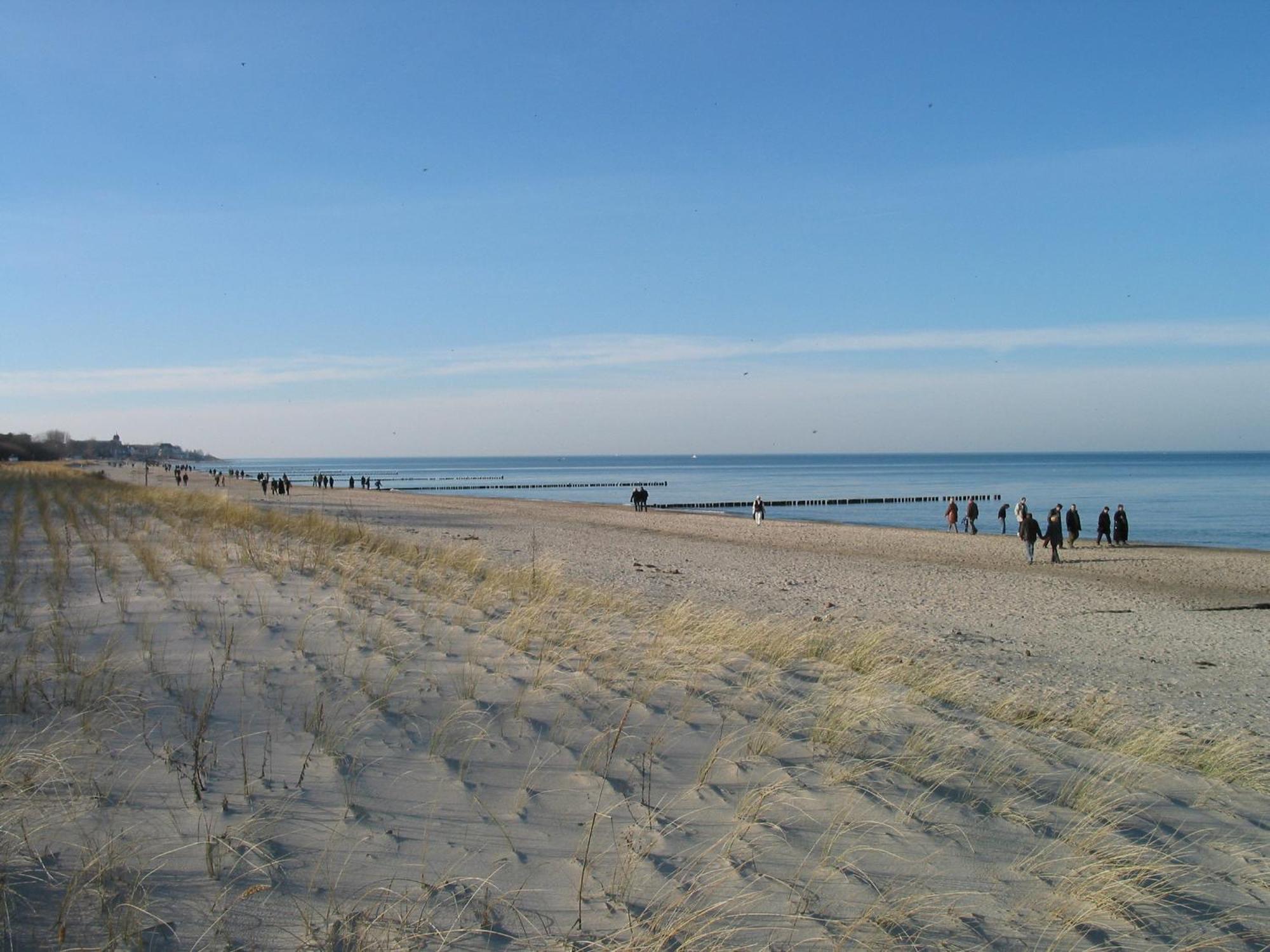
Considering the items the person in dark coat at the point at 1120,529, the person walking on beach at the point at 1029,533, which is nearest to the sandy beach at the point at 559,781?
the person walking on beach at the point at 1029,533

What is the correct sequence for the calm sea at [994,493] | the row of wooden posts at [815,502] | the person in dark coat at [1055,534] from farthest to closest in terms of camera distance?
the row of wooden posts at [815,502], the calm sea at [994,493], the person in dark coat at [1055,534]

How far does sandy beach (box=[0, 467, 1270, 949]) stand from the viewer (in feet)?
11.2

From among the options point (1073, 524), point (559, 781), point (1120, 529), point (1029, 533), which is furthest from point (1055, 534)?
point (559, 781)

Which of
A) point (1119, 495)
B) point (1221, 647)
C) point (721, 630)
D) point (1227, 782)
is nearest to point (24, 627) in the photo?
point (721, 630)

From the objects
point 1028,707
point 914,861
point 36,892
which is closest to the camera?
point 36,892

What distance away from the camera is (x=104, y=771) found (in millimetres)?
4137

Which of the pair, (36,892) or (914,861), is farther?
(914,861)

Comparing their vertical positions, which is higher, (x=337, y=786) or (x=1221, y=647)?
(x=337, y=786)

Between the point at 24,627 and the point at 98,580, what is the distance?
7.21ft

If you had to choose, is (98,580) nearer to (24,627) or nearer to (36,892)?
(24,627)

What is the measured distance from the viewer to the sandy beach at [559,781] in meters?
3.41

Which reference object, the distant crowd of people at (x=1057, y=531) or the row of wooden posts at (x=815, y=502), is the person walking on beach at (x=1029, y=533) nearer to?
the distant crowd of people at (x=1057, y=531)

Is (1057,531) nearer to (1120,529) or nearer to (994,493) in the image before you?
(1120,529)

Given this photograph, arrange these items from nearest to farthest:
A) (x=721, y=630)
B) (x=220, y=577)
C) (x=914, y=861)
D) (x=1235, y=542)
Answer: (x=914, y=861), (x=721, y=630), (x=220, y=577), (x=1235, y=542)
